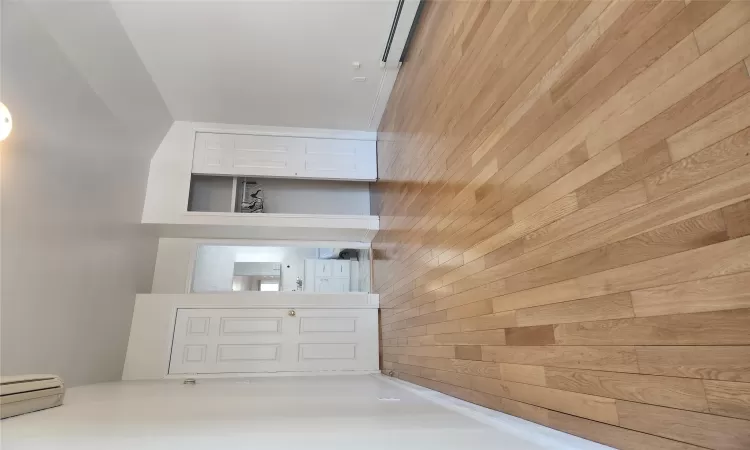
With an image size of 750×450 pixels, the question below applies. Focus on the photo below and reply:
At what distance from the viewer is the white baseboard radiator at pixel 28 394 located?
1.60 meters

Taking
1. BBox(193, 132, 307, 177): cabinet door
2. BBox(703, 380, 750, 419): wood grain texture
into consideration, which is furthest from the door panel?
BBox(703, 380, 750, 419): wood grain texture

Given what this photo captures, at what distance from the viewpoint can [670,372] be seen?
2.75ft

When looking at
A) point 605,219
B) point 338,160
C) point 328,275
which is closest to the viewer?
point 605,219

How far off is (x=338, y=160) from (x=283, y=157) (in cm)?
65

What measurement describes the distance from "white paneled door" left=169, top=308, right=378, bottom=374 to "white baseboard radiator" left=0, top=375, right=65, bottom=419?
2.08m

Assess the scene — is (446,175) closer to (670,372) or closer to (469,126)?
(469,126)

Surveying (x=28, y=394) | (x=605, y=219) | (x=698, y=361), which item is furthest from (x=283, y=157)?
(x=698, y=361)

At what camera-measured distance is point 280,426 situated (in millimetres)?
1385

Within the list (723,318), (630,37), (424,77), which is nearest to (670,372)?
(723,318)

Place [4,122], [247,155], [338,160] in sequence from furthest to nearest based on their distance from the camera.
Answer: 1. [338,160]
2. [247,155]
3. [4,122]

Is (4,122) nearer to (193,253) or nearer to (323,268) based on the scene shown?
(193,253)

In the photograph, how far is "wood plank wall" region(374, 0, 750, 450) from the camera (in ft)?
2.47

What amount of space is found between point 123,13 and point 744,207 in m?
3.75

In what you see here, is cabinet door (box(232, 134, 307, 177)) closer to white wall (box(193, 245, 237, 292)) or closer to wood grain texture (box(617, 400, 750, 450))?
white wall (box(193, 245, 237, 292))
